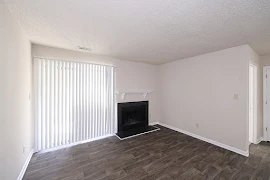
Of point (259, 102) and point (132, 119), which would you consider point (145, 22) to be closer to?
point (132, 119)

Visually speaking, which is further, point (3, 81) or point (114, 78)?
point (114, 78)

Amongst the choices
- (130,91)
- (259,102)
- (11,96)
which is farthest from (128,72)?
(259,102)

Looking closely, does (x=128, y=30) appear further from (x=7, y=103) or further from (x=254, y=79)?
(x=254, y=79)

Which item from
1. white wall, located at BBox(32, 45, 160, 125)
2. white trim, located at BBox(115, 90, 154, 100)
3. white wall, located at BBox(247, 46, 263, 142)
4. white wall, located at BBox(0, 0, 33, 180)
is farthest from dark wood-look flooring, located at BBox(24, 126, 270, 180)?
white wall, located at BBox(32, 45, 160, 125)

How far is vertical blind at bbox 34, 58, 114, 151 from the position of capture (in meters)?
2.66

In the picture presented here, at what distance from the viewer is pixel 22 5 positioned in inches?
53.6

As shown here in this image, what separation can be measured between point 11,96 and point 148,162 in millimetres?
2436

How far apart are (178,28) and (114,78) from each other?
7.69 feet

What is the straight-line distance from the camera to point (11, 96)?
1.55 m

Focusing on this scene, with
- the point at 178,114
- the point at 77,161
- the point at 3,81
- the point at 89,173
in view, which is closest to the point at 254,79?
the point at 178,114

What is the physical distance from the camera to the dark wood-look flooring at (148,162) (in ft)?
6.47

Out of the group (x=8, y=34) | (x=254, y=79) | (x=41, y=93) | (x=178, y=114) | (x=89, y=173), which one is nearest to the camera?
(x=8, y=34)

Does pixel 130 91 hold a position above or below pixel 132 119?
above

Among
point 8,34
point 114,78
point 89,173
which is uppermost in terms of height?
point 8,34
